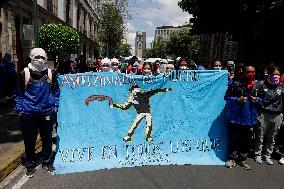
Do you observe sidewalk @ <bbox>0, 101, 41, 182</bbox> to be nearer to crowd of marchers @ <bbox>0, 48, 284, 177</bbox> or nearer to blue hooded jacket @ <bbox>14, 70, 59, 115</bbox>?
crowd of marchers @ <bbox>0, 48, 284, 177</bbox>

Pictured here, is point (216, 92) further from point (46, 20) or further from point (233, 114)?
point (46, 20)

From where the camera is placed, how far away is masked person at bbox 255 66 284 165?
21.0ft

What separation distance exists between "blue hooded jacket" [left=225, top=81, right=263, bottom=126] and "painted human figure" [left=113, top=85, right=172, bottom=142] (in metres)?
1.43

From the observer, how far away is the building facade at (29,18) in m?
11.9

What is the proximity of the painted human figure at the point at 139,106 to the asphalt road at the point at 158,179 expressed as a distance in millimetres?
697

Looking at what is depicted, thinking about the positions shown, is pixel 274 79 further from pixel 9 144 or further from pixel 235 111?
pixel 9 144

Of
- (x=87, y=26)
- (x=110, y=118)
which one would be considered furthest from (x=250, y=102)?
(x=87, y=26)

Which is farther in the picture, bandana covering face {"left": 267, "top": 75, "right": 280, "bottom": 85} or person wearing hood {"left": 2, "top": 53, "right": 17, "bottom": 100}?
person wearing hood {"left": 2, "top": 53, "right": 17, "bottom": 100}

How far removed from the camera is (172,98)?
650 centimetres

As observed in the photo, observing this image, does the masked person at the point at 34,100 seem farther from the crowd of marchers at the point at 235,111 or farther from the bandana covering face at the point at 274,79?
the bandana covering face at the point at 274,79

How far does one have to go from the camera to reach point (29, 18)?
965 inches

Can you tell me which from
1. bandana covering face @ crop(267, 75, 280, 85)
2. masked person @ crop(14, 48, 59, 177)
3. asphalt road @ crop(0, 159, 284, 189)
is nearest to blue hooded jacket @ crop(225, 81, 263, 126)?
bandana covering face @ crop(267, 75, 280, 85)

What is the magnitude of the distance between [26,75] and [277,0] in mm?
13953

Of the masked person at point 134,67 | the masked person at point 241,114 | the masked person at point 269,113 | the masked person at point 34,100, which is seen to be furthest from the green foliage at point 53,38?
the masked person at point 269,113
